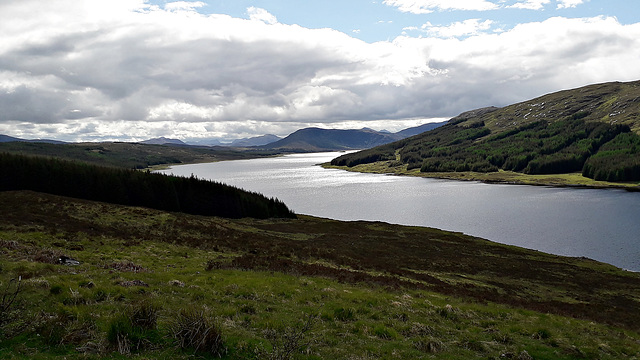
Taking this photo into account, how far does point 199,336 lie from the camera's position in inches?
425

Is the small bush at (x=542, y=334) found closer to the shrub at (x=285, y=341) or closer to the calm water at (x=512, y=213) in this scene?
the shrub at (x=285, y=341)

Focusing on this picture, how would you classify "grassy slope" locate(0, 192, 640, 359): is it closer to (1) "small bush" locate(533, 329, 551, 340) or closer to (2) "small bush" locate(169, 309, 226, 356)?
(1) "small bush" locate(533, 329, 551, 340)

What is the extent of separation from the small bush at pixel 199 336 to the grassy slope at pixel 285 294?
13.5 inches

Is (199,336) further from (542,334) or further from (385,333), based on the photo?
(542,334)

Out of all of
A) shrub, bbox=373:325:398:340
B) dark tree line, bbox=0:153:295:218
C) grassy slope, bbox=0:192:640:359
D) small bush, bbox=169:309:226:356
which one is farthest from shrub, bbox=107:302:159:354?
dark tree line, bbox=0:153:295:218

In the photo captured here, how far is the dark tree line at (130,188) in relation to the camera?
57562mm

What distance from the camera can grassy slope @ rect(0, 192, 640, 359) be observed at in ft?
42.2

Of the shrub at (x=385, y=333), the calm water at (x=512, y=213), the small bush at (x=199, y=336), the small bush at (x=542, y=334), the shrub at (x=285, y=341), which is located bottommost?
the calm water at (x=512, y=213)

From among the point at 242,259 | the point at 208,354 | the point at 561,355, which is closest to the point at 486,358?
the point at 561,355

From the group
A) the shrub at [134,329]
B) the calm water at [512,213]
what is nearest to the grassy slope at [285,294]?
the shrub at [134,329]

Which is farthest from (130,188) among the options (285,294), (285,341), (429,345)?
(429,345)

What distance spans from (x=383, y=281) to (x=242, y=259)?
12860 millimetres

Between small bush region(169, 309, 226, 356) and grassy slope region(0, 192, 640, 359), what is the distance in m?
0.34

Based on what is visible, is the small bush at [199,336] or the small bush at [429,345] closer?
the small bush at [199,336]
